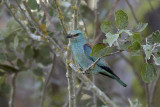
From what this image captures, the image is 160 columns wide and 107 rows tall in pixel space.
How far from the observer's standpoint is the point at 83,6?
12.8ft

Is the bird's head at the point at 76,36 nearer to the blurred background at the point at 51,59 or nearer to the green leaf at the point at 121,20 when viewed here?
the blurred background at the point at 51,59

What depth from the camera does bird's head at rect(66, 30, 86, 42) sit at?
2.57 m

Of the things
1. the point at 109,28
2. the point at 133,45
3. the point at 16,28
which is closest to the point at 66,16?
the point at 16,28

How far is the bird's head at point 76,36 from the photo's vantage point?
2.57m

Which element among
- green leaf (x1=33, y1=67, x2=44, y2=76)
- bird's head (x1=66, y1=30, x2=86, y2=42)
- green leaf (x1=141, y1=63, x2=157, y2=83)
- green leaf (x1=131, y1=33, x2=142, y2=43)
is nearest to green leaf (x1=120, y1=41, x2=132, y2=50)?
green leaf (x1=131, y1=33, x2=142, y2=43)

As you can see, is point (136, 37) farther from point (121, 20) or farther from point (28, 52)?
point (28, 52)

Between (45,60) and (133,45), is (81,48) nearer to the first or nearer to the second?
(45,60)

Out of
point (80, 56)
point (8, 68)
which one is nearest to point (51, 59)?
point (8, 68)

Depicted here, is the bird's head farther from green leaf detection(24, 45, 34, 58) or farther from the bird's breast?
green leaf detection(24, 45, 34, 58)

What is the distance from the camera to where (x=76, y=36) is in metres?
2.68

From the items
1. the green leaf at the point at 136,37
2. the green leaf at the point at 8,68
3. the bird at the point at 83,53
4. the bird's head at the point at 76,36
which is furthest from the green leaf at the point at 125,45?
the green leaf at the point at 8,68

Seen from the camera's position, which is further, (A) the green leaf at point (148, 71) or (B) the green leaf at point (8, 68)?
(B) the green leaf at point (8, 68)

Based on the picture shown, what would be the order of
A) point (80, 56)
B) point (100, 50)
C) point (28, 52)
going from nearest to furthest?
point (100, 50), point (80, 56), point (28, 52)

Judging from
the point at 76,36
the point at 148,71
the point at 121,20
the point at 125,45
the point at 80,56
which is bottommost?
the point at 148,71
